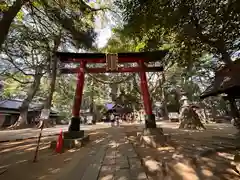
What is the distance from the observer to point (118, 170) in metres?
3.72

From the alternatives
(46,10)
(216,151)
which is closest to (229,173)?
(216,151)

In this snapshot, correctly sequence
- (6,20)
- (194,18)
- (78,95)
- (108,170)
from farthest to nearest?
(78,95) → (194,18) → (6,20) → (108,170)

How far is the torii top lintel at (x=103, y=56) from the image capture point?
7.84 metres

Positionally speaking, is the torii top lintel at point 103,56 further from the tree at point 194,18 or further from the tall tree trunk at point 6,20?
the tall tree trunk at point 6,20

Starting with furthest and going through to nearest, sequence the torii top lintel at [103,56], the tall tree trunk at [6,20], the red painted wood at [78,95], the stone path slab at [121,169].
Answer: the torii top lintel at [103,56]
the red painted wood at [78,95]
the tall tree trunk at [6,20]
the stone path slab at [121,169]

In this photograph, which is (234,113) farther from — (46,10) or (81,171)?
(46,10)

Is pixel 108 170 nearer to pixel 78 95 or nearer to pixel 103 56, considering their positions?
pixel 78 95

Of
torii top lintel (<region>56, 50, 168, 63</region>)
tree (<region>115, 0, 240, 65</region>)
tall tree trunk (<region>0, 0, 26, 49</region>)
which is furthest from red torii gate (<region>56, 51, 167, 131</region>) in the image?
tall tree trunk (<region>0, 0, 26, 49</region>)

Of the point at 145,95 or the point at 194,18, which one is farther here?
the point at 145,95

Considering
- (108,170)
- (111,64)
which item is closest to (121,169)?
(108,170)

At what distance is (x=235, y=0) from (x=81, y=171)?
5.67m

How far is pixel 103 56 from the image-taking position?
8.16 m

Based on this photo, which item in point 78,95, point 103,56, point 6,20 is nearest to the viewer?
point 6,20

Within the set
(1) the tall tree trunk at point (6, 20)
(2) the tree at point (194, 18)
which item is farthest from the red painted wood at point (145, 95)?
(1) the tall tree trunk at point (6, 20)
